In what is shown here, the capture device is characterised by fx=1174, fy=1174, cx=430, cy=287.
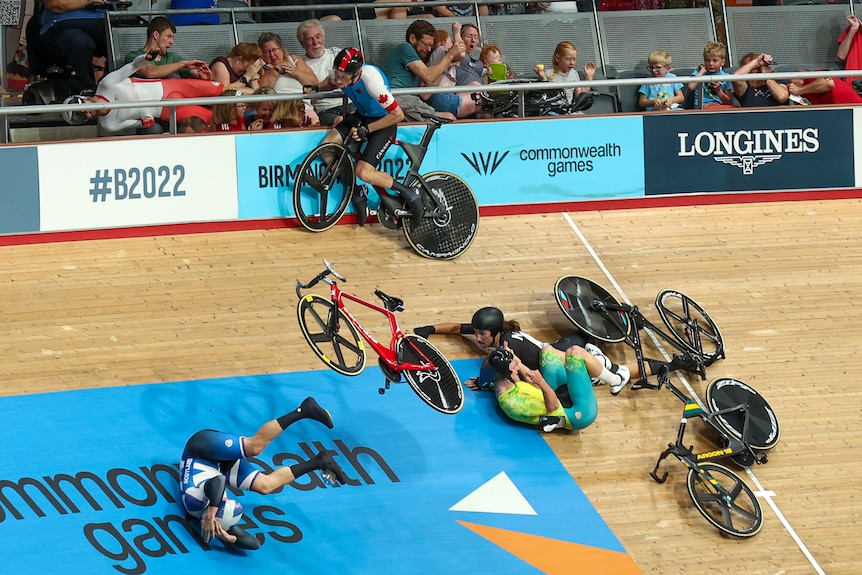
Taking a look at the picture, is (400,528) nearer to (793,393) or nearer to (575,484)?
(575,484)

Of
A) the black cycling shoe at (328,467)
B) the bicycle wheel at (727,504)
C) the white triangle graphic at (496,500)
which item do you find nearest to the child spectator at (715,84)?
the bicycle wheel at (727,504)

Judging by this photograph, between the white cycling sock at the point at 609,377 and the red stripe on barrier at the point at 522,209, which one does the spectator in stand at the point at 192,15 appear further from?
the white cycling sock at the point at 609,377

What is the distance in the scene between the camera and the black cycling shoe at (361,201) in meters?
10.8

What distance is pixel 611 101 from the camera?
11.8 m

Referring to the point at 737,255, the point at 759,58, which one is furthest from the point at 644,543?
the point at 759,58

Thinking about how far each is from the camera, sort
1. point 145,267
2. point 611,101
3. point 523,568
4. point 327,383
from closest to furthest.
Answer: point 523,568, point 327,383, point 145,267, point 611,101

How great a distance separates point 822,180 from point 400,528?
252 inches

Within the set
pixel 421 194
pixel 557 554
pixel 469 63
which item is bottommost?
pixel 557 554

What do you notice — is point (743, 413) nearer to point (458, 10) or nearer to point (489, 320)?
point (489, 320)

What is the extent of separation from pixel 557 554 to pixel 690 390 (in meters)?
2.16

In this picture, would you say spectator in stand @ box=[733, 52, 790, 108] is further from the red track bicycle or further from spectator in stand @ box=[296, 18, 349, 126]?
the red track bicycle

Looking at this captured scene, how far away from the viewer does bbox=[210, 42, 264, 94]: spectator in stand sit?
1101 cm

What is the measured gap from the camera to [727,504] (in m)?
7.82

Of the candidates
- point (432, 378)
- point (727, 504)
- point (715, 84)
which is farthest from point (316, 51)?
point (727, 504)
